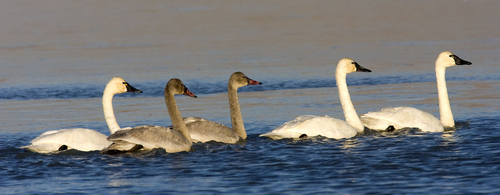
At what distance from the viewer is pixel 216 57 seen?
2419 centimetres

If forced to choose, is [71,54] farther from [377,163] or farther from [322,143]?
[377,163]

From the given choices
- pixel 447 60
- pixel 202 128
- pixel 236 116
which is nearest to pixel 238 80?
pixel 236 116

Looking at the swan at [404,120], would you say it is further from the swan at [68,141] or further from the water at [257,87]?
the swan at [68,141]

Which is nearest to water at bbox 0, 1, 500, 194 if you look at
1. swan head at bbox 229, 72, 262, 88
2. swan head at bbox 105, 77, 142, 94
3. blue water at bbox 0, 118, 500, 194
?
blue water at bbox 0, 118, 500, 194

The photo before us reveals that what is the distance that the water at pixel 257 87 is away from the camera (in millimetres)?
8430

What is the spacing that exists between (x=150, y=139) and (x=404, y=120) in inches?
171

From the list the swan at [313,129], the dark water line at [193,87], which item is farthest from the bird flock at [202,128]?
the dark water line at [193,87]

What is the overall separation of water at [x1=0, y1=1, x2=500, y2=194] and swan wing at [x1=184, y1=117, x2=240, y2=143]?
0.21 m

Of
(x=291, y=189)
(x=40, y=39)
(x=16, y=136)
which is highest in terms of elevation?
(x=40, y=39)

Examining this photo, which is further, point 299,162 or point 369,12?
point 369,12

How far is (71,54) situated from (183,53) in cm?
393

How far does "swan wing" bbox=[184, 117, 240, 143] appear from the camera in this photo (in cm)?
1116

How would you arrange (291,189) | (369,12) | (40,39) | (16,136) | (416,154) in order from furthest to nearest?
(369,12) → (40,39) → (16,136) → (416,154) → (291,189)

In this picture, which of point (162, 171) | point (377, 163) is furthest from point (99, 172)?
point (377, 163)
